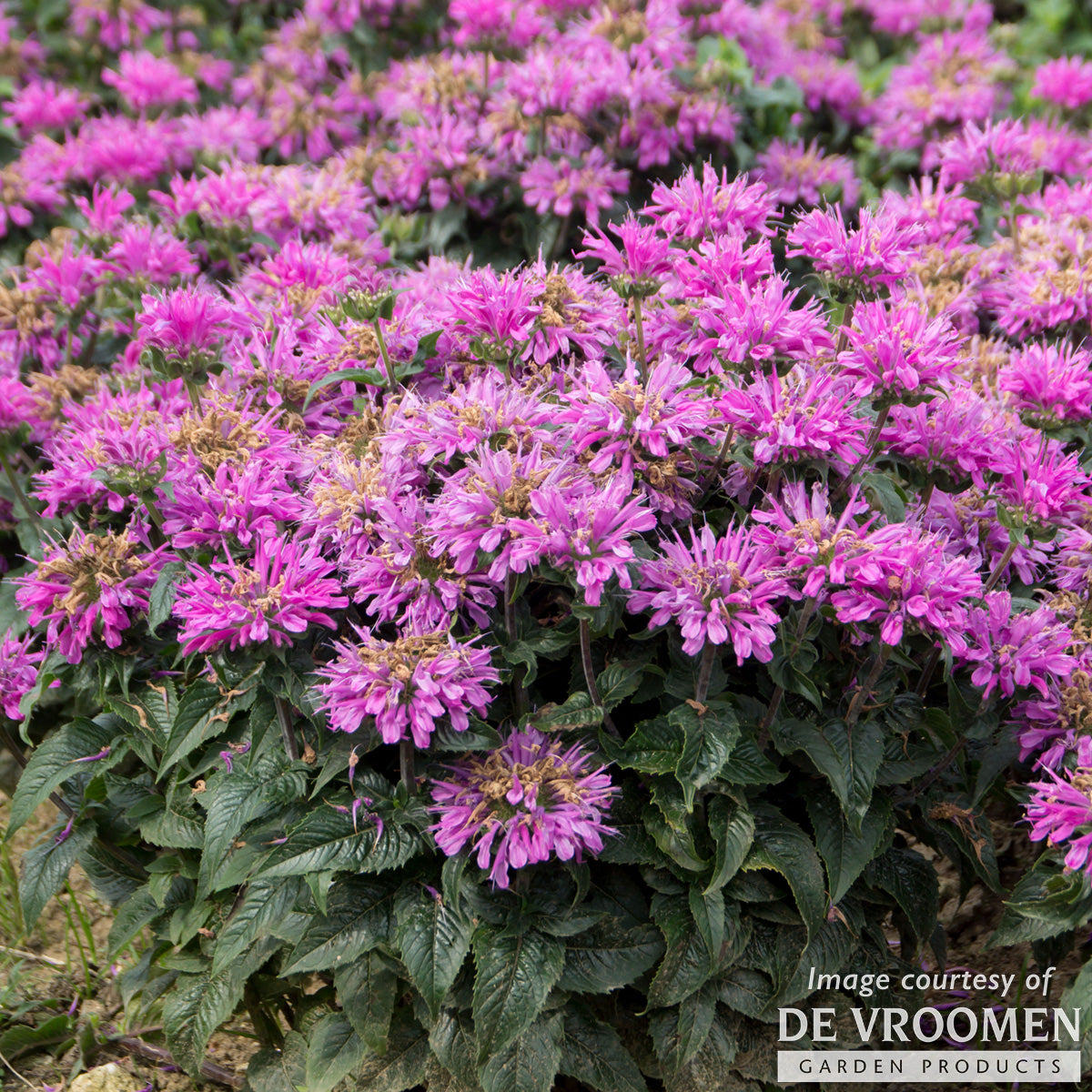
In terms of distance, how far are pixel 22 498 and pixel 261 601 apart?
115 cm

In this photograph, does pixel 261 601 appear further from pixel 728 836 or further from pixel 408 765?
pixel 728 836

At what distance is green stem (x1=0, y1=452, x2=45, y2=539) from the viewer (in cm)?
260

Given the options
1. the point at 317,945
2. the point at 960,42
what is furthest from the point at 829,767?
the point at 960,42

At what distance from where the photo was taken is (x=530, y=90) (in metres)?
3.47

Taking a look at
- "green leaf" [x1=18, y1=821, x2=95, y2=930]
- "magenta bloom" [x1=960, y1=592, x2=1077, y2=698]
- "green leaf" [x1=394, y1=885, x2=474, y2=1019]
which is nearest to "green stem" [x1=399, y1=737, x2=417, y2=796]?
"green leaf" [x1=394, y1=885, x2=474, y2=1019]

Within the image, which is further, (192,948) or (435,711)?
(192,948)

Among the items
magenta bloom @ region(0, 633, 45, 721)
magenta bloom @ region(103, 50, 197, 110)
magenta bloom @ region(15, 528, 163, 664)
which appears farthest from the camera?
magenta bloom @ region(103, 50, 197, 110)

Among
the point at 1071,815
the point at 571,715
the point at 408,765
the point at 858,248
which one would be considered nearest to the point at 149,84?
the point at 858,248

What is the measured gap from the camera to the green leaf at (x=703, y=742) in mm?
1849

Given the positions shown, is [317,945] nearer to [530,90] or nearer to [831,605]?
[831,605]

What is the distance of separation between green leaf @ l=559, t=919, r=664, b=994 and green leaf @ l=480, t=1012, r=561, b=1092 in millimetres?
101

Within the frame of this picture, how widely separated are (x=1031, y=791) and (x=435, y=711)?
127 centimetres

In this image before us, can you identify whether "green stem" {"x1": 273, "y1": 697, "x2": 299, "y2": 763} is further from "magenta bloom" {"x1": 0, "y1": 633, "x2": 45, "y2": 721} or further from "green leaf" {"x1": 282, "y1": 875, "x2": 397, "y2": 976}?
"magenta bloom" {"x1": 0, "y1": 633, "x2": 45, "y2": 721}

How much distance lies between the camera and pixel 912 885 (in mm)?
2158
